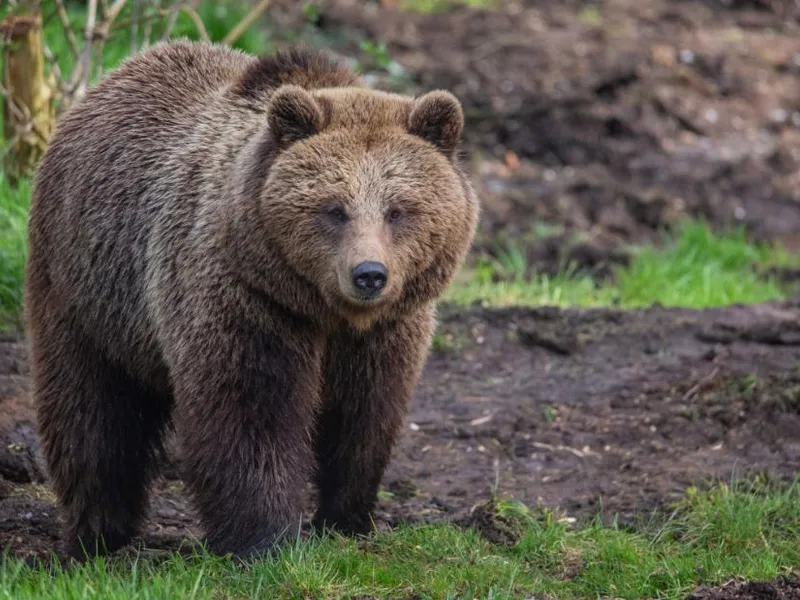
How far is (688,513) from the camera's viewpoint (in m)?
6.52

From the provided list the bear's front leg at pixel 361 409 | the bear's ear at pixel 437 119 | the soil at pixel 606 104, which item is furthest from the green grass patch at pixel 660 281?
the bear's ear at pixel 437 119

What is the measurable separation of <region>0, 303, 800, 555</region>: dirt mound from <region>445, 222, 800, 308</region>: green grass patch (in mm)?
709

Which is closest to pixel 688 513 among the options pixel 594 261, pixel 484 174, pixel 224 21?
pixel 594 261

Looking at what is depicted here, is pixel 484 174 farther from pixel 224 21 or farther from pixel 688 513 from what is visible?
pixel 688 513

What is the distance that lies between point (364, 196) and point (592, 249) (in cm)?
565

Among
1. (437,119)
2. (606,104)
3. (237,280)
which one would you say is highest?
(437,119)

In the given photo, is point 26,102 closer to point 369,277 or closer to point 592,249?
point 592,249

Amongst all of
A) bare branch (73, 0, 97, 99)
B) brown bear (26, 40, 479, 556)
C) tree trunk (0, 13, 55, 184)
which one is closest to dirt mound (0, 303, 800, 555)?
brown bear (26, 40, 479, 556)

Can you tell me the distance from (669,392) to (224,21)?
5781mm

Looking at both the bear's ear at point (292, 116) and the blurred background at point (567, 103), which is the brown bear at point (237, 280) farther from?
the blurred background at point (567, 103)

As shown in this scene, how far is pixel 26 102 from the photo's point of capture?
30.3ft

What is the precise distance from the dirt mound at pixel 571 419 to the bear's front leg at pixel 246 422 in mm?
822

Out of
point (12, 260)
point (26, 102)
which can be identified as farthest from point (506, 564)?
point (26, 102)

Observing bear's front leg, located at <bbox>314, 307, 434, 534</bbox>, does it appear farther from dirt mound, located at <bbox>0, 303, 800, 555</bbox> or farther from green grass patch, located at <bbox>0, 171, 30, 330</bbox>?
green grass patch, located at <bbox>0, 171, 30, 330</bbox>
